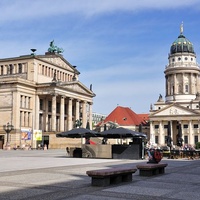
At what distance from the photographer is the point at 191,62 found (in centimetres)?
12075

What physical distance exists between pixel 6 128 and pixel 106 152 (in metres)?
36.9

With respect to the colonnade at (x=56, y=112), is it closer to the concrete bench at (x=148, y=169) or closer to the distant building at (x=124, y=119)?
the distant building at (x=124, y=119)

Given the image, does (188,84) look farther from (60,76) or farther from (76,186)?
(76,186)

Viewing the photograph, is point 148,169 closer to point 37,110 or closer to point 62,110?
point 37,110

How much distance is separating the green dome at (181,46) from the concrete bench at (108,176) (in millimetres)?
111861

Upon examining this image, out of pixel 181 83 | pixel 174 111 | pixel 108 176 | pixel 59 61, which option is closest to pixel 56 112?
pixel 59 61

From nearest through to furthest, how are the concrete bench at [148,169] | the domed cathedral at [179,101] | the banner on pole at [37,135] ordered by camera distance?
the concrete bench at [148,169] → the banner on pole at [37,135] → the domed cathedral at [179,101]

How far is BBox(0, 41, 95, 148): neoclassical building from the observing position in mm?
69938

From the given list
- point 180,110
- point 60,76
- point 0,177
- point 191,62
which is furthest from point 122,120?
point 0,177

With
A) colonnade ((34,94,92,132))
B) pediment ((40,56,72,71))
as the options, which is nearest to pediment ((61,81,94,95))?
colonnade ((34,94,92,132))

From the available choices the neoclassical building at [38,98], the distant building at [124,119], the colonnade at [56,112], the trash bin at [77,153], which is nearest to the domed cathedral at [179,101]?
the distant building at [124,119]

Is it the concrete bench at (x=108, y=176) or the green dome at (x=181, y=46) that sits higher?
the green dome at (x=181, y=46)

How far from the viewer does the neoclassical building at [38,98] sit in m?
69.9

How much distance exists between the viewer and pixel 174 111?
4350 inches
